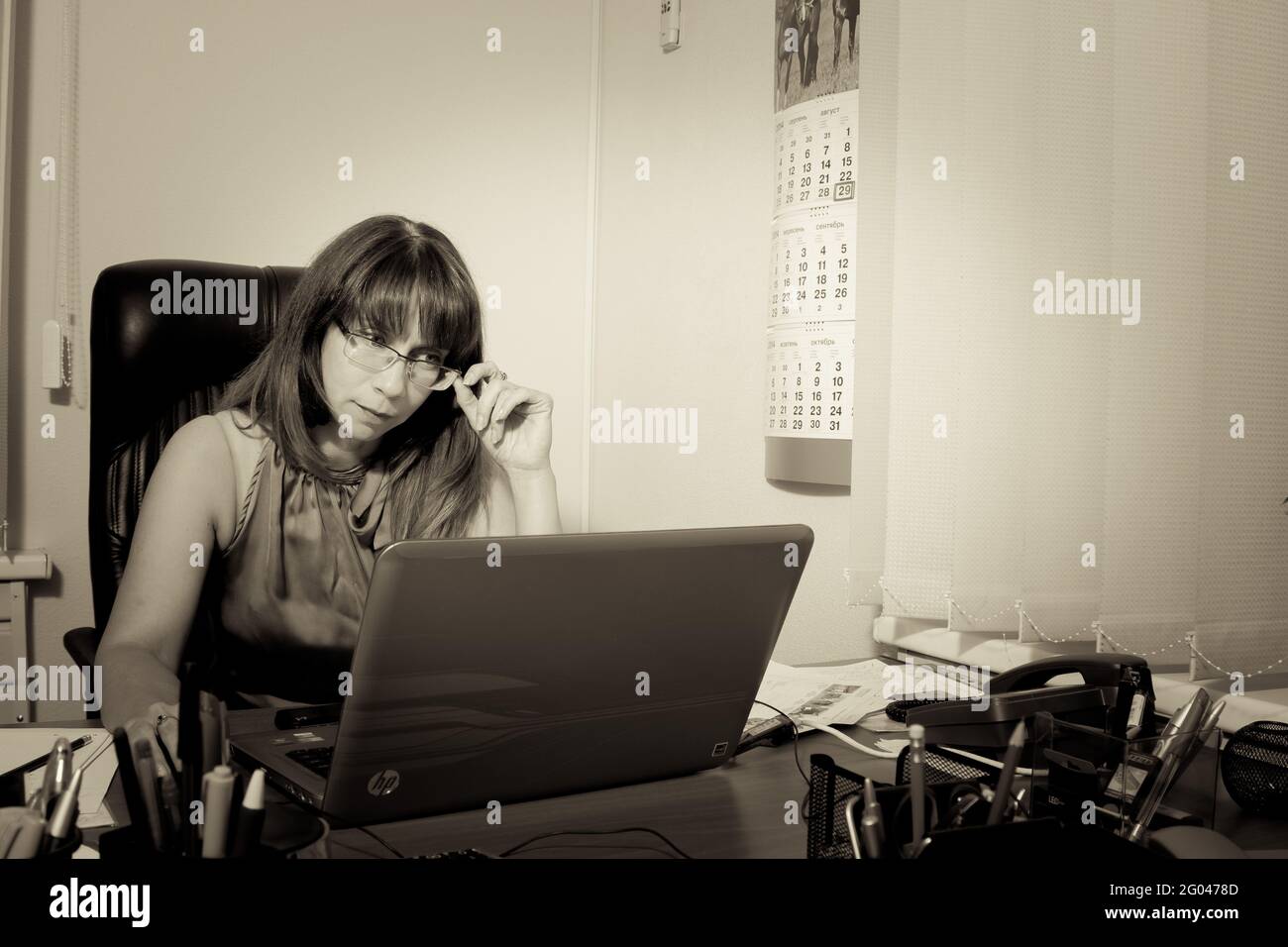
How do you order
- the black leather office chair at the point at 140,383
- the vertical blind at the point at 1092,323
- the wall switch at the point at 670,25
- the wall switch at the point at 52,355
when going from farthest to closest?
1. the wall switch at the point at 670,25
2. the wall switch at the point at 52,355
3. the black leather office chair at the point at 140,383
4. the vertical blind at the point at 1092,323

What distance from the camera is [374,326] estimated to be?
56.5 inches

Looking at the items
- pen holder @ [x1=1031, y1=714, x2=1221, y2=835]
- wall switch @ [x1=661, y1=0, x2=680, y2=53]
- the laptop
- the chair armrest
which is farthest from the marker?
wall switch @ [x1=661, y1=0, x2=680, y2=53]

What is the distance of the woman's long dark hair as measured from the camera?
1.43 meters

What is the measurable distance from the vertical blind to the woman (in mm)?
613

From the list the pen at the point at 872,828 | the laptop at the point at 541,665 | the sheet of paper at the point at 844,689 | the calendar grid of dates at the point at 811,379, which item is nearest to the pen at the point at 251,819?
the laptop at the point at 541,665

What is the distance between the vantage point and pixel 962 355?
1.36 meters

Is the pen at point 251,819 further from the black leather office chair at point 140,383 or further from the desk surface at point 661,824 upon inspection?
the black leather office chair at point 140,383

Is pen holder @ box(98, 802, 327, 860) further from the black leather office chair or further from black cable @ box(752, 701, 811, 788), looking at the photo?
the black leather office chair

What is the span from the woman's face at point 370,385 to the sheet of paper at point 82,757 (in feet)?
1.77

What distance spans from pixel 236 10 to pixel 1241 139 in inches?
74.2

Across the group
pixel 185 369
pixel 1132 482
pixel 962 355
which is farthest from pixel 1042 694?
pixel 185 369

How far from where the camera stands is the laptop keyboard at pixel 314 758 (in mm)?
825

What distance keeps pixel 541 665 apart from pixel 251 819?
276 millimetres

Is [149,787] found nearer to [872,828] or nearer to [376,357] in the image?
[872,828]
